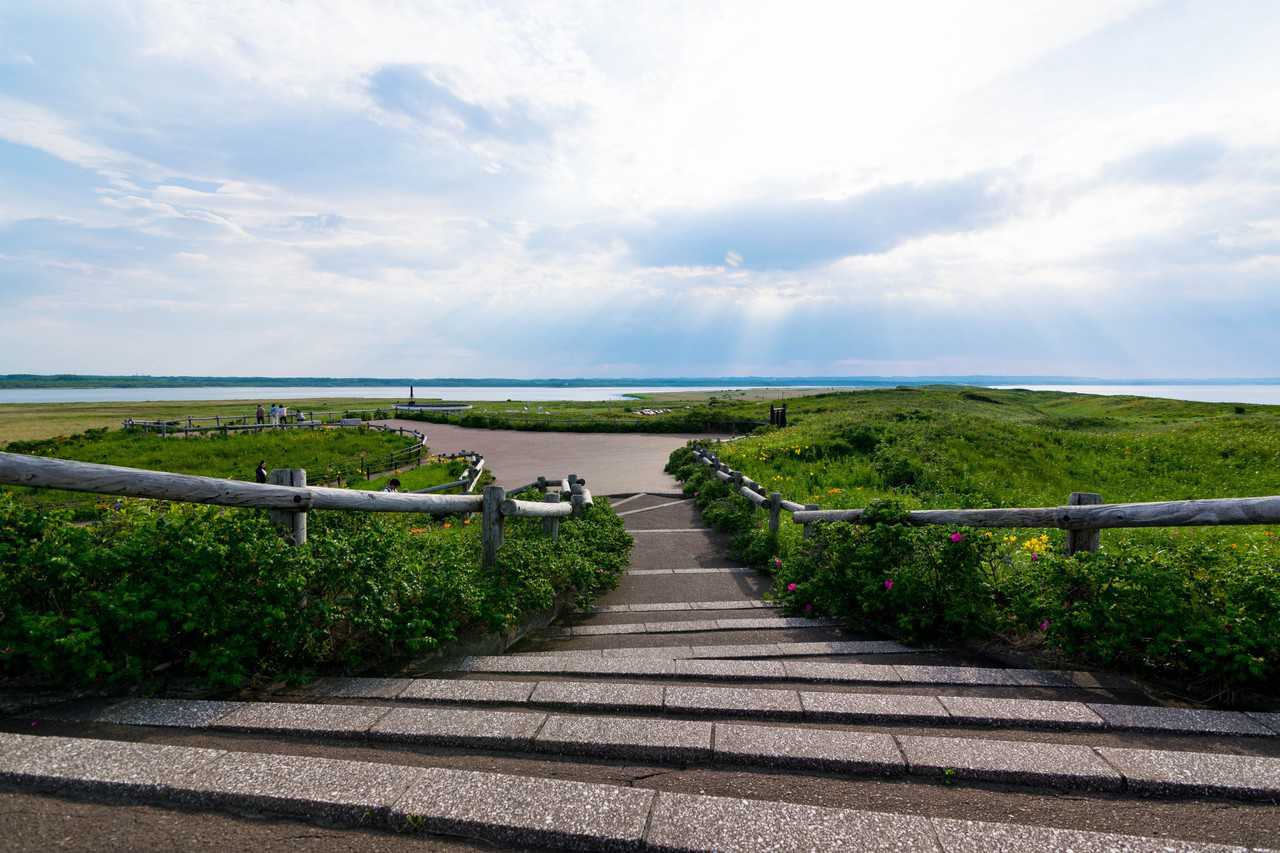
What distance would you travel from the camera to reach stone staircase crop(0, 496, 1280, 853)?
2.33 metres

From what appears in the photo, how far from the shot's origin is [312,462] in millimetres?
24922

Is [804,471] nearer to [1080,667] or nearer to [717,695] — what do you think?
[1080,667]

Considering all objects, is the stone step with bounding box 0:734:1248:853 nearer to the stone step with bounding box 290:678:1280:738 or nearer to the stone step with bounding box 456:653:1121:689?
the stone step with bounding box 290:678:1280:738

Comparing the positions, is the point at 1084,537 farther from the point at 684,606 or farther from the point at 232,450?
the point at 232,450

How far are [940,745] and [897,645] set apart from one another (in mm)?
2057

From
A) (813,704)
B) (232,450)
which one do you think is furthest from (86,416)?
(813,704)

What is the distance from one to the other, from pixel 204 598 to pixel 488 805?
2153mm

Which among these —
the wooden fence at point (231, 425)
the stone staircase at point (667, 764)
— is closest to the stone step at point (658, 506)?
the stone staircase at point (667, 764)

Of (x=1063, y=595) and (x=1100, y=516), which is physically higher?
(x=1100, y=516)

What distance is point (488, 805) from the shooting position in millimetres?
2426

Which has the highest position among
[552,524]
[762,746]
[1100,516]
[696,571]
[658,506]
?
[1100,516]

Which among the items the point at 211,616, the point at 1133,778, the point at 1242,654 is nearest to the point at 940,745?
the point at 1133,778

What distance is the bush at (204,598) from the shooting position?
3275 millimetres

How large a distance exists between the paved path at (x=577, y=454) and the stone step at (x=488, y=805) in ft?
44.2
